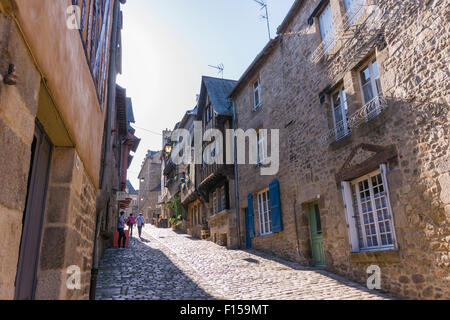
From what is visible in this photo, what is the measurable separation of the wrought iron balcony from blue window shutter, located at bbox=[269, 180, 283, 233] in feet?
8.27

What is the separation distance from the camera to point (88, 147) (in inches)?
163

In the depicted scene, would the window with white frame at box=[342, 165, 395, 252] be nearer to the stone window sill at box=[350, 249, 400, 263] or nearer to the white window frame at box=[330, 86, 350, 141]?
the stone window sill at box=[350, 249, 400, 263]

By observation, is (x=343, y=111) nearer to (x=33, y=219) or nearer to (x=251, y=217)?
(x=251, y=217)

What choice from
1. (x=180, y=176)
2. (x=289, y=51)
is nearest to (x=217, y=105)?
(x=289, y=51)

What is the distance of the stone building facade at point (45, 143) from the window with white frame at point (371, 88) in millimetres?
5173

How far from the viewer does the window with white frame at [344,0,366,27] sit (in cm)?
731

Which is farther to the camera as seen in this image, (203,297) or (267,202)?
(267,202)

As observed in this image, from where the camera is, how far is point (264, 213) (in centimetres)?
1145

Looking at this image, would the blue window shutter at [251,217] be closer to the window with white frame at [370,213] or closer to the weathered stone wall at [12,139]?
the window with white frame at [370,213]

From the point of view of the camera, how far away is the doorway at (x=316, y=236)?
8.66 m

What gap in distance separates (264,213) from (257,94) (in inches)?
178

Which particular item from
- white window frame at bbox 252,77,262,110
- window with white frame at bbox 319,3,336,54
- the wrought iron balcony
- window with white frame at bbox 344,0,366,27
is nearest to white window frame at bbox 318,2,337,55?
window with white frame at bbox 319,3,336,54

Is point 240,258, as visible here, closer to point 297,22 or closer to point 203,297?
point 203,297

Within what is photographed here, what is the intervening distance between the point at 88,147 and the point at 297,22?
7.96m
